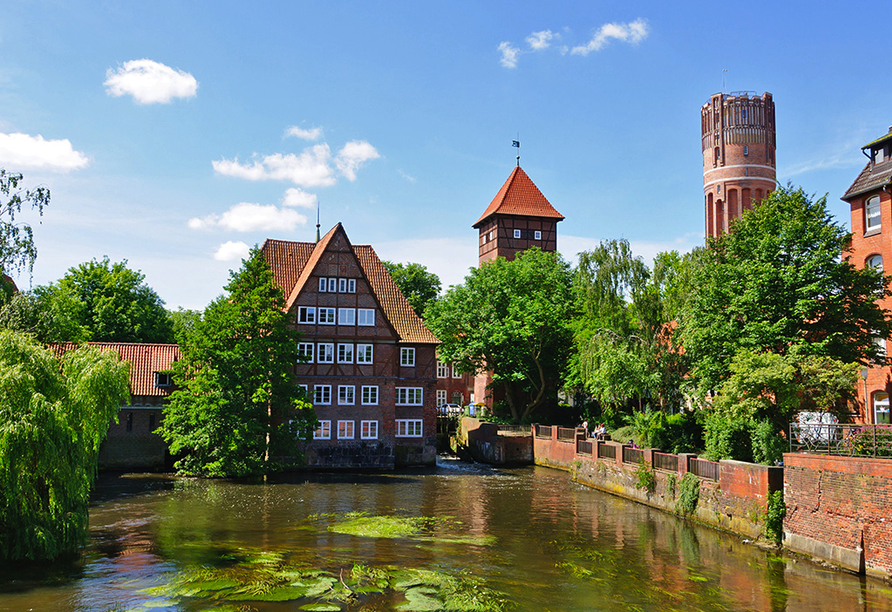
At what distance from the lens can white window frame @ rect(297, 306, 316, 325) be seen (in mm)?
42344

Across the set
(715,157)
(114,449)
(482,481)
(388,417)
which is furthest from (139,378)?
(715,157)

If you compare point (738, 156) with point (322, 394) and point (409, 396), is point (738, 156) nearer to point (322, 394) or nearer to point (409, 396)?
point (409, 396)

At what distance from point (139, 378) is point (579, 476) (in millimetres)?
24569

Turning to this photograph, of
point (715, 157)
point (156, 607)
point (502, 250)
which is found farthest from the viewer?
point (715, 157)

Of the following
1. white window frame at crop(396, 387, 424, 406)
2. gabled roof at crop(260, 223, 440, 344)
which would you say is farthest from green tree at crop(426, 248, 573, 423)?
white window frame at crop(396, 387, 424, 406)

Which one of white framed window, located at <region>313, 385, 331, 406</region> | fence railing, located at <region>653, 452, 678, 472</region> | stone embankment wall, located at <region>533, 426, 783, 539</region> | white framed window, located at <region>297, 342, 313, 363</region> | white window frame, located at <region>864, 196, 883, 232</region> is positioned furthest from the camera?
white framed window, located at <region>313, 385, 331, 406</region>

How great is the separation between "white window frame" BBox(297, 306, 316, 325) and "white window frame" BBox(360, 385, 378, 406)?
16.1 feet

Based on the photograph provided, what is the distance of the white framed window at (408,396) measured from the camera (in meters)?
44.0

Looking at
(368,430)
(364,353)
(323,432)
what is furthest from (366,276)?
(323,432)

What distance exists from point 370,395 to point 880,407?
25959 millimetres

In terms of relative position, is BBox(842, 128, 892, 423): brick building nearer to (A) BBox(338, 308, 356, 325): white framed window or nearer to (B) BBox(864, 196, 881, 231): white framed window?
(B) BBox(864, 196, 881, 231): white framed window

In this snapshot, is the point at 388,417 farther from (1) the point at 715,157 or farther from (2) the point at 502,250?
(1) the point at 715,157

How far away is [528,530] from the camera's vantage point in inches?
1005

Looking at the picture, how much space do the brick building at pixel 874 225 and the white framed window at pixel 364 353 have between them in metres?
25.3
